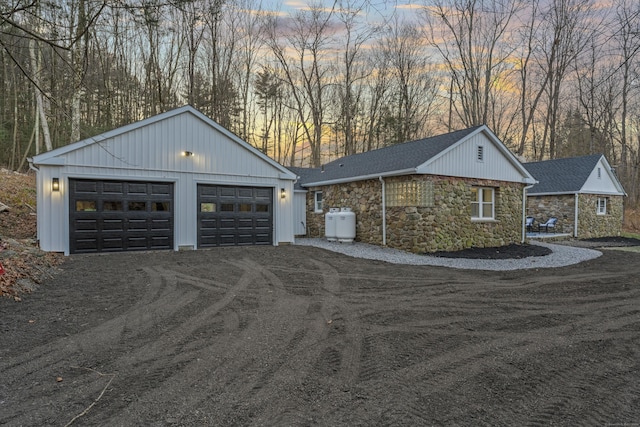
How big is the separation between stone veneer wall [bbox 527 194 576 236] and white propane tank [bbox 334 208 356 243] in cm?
1183

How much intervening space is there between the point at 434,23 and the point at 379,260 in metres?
17.6

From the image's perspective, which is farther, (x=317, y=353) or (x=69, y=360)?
(x=317, y=353)

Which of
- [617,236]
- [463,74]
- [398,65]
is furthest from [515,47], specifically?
[617,236]

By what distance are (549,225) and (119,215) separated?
19036 mm

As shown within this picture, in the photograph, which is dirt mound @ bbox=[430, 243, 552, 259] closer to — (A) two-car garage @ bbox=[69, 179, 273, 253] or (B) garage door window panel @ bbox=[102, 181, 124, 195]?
(A) two-car garage @ bbox=[69, 179, 273, 253]

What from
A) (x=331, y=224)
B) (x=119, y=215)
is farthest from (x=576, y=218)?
(x=119, y=215)

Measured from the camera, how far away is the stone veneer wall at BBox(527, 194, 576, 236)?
725 inches

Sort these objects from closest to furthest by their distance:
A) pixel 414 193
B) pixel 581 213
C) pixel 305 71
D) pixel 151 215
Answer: pixel 151 215 → pixel 414 193 → pixel 581 213 → pixel 305 71

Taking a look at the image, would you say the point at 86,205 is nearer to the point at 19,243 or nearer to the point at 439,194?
the point at 19,243

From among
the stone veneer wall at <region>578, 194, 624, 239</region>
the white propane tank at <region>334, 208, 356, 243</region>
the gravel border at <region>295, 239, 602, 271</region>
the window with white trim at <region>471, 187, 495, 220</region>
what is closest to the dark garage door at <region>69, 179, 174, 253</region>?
the gravel border at <region>295, 239, 602, 271</region>

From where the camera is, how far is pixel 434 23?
21.6 m

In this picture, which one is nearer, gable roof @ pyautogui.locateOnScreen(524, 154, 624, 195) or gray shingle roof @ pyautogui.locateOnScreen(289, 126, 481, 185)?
gray shingle roof @ pyautogui.locateOnScreen(289, 126, 481, 185)

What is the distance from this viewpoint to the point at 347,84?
74.7 ft

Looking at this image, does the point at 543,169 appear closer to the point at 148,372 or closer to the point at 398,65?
the point at 398,65
